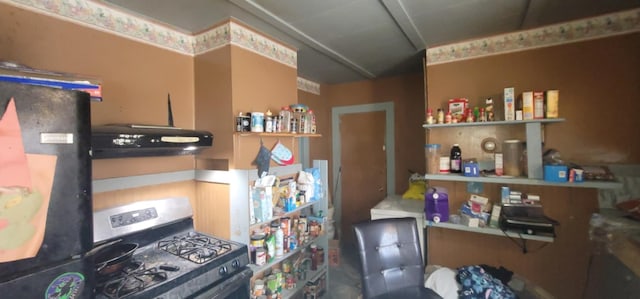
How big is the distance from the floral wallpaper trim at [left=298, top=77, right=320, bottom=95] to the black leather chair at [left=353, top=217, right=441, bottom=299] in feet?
6.85

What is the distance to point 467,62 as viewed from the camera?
2.06m

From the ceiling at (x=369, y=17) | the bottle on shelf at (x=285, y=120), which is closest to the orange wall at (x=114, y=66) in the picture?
the ceiling at (x=369, y=17)

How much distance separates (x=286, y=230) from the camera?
192cm

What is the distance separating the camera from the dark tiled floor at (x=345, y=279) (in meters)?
2.36

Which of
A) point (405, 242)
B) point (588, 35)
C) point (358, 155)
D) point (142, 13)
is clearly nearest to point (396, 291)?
point (405, 242)

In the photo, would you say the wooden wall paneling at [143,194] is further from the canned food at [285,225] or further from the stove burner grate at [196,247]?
the canned food at [285,225]

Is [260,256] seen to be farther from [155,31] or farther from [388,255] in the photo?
[155,31]

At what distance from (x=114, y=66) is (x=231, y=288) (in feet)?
4.80

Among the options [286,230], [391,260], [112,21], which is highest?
[112,21]

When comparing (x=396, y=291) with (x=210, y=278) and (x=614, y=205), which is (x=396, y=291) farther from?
(x=614, y=205)

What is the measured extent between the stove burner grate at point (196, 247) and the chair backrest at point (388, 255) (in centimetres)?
84

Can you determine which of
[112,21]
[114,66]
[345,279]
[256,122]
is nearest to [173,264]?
[256,122]

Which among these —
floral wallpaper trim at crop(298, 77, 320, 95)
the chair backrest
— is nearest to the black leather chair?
the chair backrest

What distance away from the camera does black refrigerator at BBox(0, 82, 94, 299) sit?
61 centimetres
